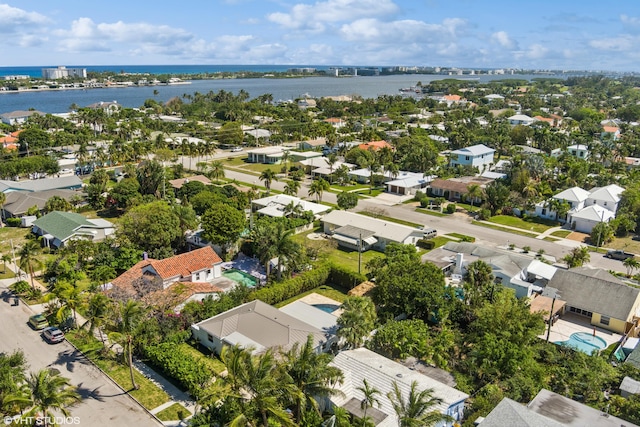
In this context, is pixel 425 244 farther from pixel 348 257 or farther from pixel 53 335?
pixel 53 335

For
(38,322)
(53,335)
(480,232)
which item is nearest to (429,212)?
(480,232)

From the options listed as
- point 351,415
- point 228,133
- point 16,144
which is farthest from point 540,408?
point 16,144

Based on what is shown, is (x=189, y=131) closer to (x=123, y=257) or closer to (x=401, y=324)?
(x=123, y=257)

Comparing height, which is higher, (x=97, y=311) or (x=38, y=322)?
(x=97, y=311)

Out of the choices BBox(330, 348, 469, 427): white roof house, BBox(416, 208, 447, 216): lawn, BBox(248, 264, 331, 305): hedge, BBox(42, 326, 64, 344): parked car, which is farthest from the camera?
BBox(416, 208, 447, 216): lawn

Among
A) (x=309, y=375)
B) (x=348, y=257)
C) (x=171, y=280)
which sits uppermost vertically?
(x=309, y=375)

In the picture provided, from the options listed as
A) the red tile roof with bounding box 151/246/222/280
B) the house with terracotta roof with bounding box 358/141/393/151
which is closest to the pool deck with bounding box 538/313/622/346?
the red tile roof with bounding box 151/246/222/280

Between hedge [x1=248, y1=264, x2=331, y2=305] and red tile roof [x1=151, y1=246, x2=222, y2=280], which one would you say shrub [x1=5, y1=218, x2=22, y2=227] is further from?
hedge [x1=248, y1=264, x2=331, y2=305]
